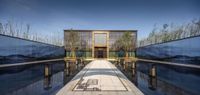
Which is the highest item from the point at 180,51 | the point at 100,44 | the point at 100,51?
the point at 100,44

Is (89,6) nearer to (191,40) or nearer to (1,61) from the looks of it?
(1,61)

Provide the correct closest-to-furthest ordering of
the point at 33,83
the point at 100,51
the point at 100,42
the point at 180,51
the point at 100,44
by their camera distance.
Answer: the point at 33,83
the point at 180,51
the point at 100,44
the point at 100,42
the point at 100,51

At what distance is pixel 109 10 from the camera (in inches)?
867

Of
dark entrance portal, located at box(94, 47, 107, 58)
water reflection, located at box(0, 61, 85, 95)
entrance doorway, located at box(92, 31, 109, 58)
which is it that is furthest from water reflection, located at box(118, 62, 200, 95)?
dark entrance portal, located at box(94, 47, 107, 58)

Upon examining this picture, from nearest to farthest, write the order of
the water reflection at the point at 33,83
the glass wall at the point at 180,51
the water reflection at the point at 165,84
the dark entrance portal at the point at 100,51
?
the water reflection at the point at 33,83, the water reflection at the point at 165,84, the glass wall at the point at 180,51, the dark entrance portal at the point at 100,51

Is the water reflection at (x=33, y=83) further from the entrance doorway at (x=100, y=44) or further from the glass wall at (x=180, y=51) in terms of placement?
the entrance doorway at (x=100, y=44)

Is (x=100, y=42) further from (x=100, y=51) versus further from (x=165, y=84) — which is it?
(x=165, y=84)

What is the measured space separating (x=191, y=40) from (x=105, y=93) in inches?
923

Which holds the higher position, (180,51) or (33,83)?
(180,51)

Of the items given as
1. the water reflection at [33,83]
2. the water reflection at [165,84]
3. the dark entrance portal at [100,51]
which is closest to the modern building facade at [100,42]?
the dark entrance portal at [100,51]

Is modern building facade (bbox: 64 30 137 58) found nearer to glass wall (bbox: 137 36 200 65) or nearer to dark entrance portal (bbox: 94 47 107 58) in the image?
dark entrance portal (bbox: 94 47 107 58)


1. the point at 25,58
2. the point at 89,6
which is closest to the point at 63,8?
the point at 89,6

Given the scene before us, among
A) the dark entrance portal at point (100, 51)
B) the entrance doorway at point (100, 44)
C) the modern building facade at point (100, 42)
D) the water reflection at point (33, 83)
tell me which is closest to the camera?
the water reflection at point (33, 83)

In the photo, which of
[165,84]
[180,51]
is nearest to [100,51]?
[180,51]
